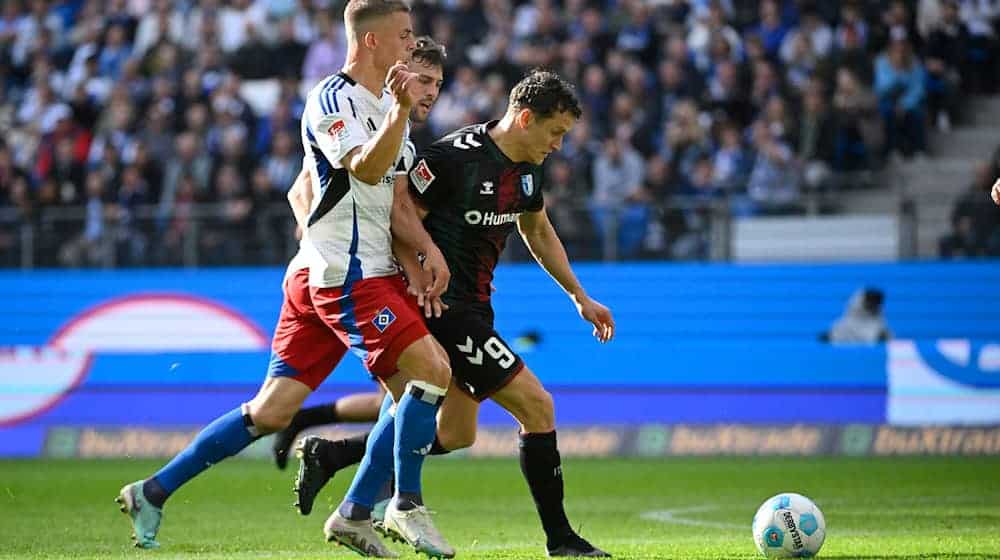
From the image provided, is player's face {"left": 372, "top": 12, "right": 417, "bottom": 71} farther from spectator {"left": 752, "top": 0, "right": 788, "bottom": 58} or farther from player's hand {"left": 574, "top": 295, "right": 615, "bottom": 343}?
spectator {"left": 752, "top": 0, "right": 788, "bottom": 58}

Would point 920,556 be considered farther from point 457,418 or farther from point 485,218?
point 485,218

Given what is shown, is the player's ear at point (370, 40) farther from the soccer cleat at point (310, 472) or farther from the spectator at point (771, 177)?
the spectator at point (771, 177)

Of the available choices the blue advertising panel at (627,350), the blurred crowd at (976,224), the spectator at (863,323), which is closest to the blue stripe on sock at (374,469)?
the blue advertising panel at (627,350)

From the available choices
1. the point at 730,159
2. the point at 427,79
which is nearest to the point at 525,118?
the point at 427,79

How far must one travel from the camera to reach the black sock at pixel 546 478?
283 inches

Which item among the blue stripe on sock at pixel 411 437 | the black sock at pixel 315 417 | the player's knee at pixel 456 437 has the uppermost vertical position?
the blue stripe on sock at pixel 411 437

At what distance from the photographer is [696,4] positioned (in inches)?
751

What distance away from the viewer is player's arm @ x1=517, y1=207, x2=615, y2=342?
304 inches

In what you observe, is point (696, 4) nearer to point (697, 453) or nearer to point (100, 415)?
point (697, 453)

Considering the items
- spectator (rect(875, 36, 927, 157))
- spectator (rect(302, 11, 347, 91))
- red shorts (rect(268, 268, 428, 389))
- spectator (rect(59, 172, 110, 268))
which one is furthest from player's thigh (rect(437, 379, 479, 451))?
spectator (rect(302, 11, 347, 91))

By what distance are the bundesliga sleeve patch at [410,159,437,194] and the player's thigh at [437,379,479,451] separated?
0.95 m

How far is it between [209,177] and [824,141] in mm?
6948

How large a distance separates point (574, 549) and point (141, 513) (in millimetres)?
1925

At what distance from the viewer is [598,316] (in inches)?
304
